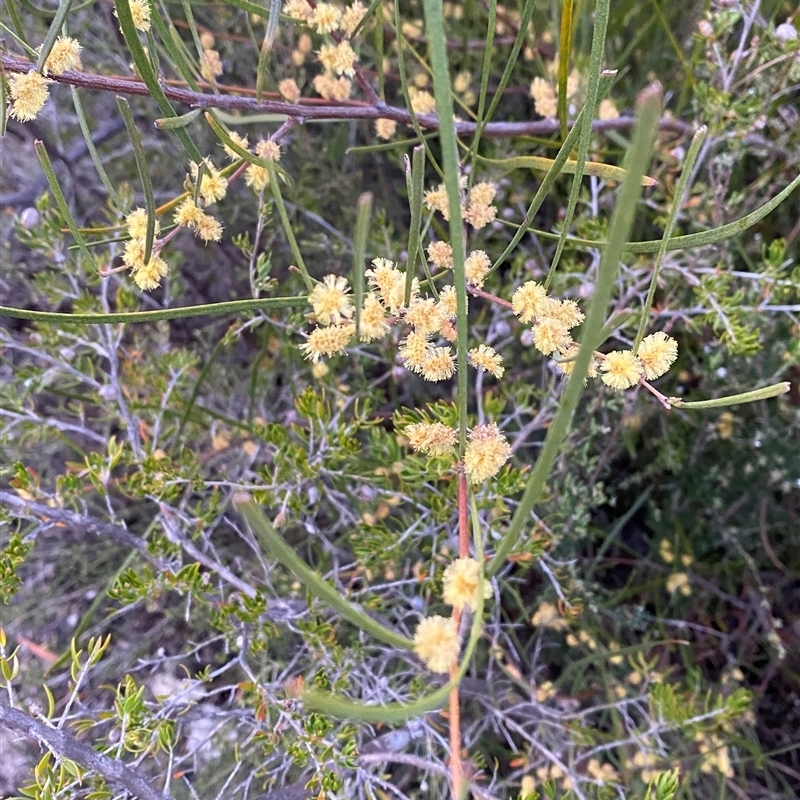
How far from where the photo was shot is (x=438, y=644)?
35 cm

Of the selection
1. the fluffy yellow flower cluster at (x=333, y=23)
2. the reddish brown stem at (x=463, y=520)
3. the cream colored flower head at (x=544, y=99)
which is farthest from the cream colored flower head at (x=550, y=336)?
the cream colored flower head at (x=544, y=99)

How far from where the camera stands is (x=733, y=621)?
3.98ft

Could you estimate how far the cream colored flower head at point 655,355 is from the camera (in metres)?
0.44

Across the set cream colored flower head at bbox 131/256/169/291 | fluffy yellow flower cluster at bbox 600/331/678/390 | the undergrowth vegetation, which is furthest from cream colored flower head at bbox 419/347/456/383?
cream colored flower head at bbox 131/256/169/291

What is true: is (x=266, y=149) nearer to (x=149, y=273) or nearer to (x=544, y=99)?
(x=149, y=273)

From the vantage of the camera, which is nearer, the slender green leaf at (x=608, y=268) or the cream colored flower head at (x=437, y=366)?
the slender green leaf at (x=608, y=268)

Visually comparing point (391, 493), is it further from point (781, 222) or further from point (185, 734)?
point (781, 222)

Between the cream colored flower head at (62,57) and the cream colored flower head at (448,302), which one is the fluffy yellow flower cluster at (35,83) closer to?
the cream colored flower head at (62,57)

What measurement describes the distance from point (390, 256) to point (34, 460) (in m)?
0.81

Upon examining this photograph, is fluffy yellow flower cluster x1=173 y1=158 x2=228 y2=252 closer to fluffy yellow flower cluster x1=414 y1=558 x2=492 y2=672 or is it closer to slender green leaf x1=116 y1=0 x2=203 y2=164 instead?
slender green leaf x1=116 y1=0 x2=203 y2=164

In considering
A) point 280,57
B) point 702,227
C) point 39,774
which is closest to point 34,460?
point 39,774

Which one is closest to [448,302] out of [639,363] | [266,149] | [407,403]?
[639,363]

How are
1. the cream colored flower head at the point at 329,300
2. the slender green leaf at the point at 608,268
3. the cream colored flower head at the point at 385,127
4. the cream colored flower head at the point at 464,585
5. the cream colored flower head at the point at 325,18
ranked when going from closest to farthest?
the slender green leaf at the point at 608,268, the cream colored flower head at the point at 464,585, the cream colored flower head at the point at 329,300, the cream colored flower head at the point at 325,18, the cream colored flower head at the point at 385,127

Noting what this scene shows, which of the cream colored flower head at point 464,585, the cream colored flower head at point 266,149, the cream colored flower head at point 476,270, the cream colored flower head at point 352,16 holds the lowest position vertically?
the cream colored flower head at point 464,585
